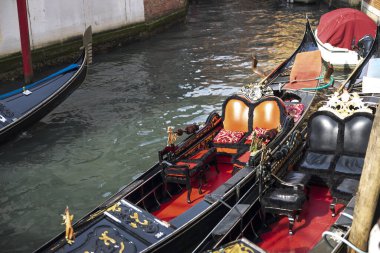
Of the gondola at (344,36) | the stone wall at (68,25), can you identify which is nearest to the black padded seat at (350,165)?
the gondola at (344,36)

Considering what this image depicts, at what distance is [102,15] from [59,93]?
→ 5033 mm

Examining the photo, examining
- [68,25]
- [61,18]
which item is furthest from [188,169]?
[68,25]

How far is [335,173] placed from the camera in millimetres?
3945

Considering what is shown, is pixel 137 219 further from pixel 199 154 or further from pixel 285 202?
pixel 199 154

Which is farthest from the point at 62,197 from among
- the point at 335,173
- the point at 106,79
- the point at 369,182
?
the point at 106,79

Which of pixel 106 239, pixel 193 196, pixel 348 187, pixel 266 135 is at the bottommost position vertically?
pixel 193 196

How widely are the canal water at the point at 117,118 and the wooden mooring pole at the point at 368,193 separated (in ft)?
9.32

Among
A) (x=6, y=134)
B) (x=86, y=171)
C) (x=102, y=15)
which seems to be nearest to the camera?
(x=86, y=171)

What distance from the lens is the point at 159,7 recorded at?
1359 centimetres

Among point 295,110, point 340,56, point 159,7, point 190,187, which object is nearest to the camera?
point 190,187

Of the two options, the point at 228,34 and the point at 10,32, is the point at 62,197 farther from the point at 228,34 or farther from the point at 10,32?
the point at 228,34

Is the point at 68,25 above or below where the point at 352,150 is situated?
above

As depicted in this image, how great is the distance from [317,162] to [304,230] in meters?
0.67

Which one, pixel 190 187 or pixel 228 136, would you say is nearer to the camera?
pixel 190 187
